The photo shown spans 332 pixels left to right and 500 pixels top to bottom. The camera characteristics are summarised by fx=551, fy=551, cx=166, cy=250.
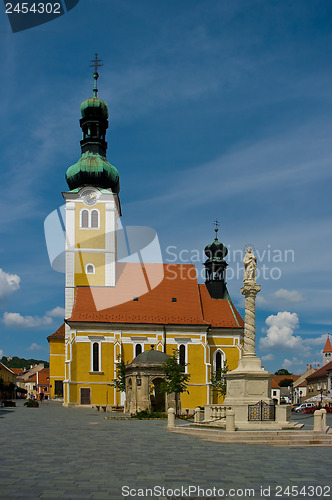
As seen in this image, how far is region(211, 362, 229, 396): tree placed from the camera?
48.5 m

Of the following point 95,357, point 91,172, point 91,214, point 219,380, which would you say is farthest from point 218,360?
point 91,172

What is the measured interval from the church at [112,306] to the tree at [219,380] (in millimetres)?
577

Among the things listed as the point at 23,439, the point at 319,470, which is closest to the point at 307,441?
the point at 319,470

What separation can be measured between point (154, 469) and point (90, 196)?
4774 cm

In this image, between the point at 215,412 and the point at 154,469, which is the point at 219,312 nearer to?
the point at 215,412

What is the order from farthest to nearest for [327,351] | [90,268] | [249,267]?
[327,351]
[90,268]
[249,267]

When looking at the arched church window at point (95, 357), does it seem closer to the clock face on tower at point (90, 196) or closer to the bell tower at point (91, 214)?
the bell tower at point (91, 214)

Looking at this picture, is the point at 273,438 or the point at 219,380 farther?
the point at 219,380

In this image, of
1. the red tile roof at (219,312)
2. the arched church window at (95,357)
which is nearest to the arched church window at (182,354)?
the red tile roof at (219,312)

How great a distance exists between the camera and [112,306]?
5328 cm

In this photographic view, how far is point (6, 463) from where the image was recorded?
12.8 metres

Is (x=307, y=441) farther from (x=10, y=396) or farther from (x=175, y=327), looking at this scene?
(x=10, y=396)

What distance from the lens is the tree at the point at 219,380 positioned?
48509 mm

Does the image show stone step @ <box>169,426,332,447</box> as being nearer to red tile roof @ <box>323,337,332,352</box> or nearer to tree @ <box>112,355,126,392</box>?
tree @ <box>112,355,126,392</box>
